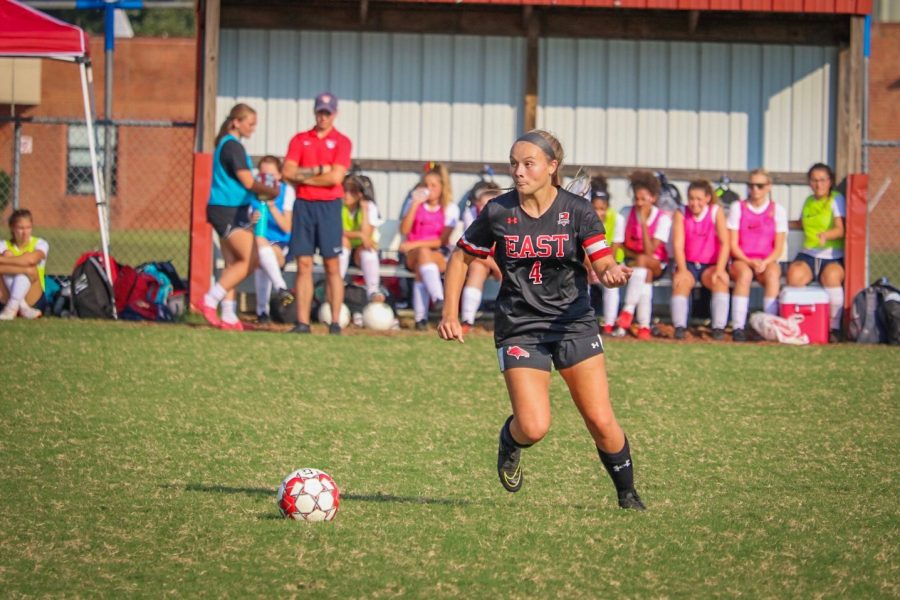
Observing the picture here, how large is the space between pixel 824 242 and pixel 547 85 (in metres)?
3.87

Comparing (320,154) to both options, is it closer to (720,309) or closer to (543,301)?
(720,309)

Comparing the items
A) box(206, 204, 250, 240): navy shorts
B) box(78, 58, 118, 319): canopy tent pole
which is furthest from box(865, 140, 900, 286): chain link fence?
box(78, 58, 118, 319): canopy tent pole

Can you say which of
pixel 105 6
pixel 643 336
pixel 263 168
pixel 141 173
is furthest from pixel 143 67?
pixel 643 336

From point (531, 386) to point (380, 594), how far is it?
147 cm

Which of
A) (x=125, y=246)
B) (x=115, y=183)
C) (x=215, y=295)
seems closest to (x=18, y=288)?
(x=215, y=295)

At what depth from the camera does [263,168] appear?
44.3 feet

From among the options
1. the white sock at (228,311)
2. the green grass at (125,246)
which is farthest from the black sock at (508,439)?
the green grass at (125,246)

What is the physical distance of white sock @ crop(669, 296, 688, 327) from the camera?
13.0 m

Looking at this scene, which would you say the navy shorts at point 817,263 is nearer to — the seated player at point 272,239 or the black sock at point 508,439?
the seated player at point 272,239

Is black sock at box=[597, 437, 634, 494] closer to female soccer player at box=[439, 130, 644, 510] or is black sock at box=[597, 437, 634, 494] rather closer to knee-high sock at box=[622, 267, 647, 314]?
female soccer player at box=[439, 130, 644, 510]

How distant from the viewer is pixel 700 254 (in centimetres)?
1317

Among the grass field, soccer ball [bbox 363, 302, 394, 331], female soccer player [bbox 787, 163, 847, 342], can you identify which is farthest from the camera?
female soccer player [bbox 787, 163, 847, 342]

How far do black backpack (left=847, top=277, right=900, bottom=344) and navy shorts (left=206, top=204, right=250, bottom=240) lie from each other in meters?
6.19

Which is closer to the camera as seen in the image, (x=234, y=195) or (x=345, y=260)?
(x=234, y=195)
